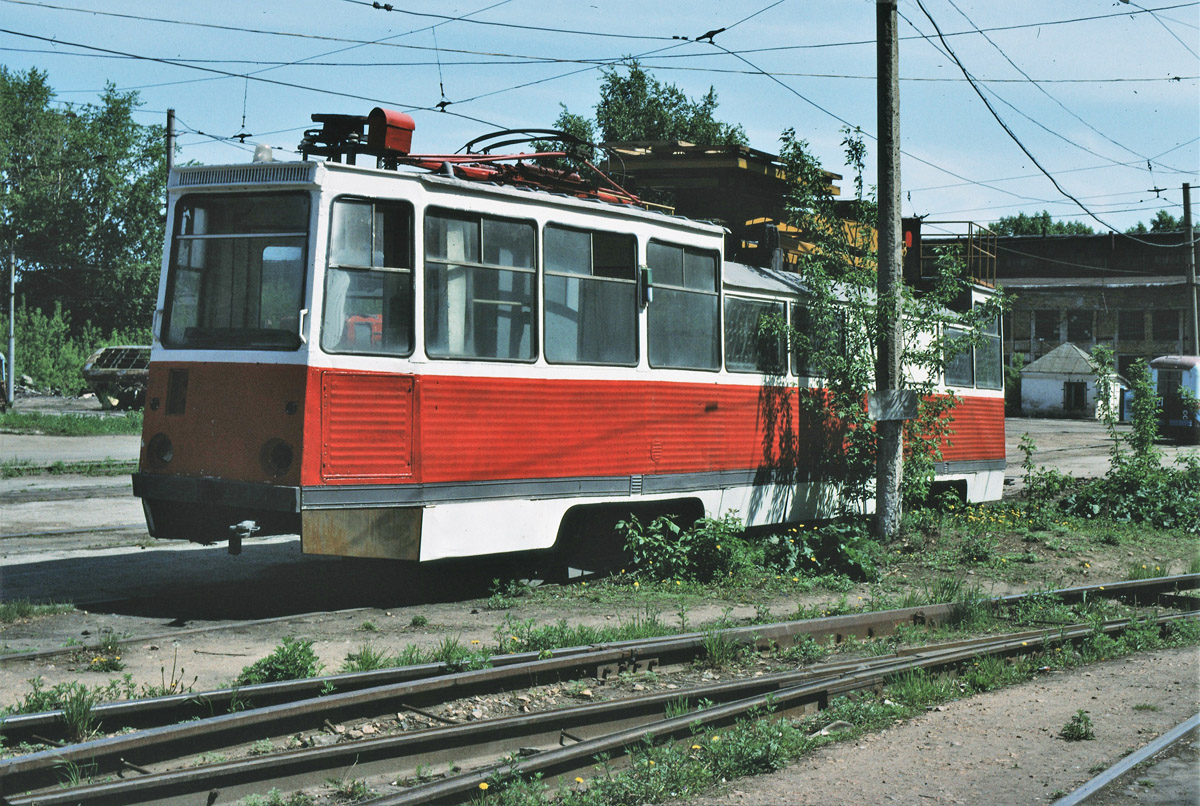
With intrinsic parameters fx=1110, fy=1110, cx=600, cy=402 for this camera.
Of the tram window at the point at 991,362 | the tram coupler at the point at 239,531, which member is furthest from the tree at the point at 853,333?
the tram coupler at the point at 239,531

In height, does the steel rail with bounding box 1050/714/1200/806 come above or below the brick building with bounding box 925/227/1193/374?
below

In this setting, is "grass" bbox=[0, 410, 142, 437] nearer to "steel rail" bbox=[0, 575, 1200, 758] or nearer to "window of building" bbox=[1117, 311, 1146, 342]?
"steel rail" bbox=[0, 575, 1200, 758]

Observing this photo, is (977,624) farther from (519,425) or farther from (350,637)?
(350,637)

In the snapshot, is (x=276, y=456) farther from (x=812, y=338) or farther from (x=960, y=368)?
(x=960, y=368)

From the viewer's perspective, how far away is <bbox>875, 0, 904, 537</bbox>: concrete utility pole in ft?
39.3

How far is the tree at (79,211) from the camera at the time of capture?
58344mm

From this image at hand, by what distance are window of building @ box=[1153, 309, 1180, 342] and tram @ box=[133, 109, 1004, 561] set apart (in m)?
59.2

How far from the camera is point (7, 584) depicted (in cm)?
910

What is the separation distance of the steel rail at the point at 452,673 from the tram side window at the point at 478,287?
282 centimetres

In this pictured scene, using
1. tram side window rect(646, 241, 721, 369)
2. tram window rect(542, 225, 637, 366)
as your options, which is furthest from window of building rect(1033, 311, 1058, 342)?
tram window rect(542, 225, 637, 366)

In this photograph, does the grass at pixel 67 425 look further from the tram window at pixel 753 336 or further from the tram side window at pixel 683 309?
the tram side window at pixel 683 309

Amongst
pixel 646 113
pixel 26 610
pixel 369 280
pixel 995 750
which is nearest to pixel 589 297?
pixel 369 280

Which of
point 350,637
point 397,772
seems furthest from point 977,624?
point 397,772

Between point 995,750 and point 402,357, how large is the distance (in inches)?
194
